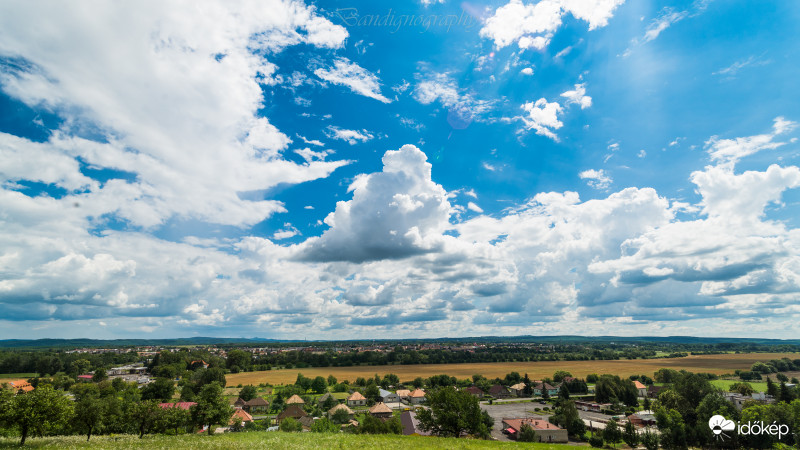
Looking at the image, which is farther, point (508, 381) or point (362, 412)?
point (508, 381)

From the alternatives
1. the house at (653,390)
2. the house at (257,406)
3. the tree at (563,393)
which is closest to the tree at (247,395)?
the house at (257,406)

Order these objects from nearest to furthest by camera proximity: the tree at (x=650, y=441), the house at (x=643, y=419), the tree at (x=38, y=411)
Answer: the tree at (x=38, y=411) → the tree at (x=650, y=441) → the house at (x=643, y=419)

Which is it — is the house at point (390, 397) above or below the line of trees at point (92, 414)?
below

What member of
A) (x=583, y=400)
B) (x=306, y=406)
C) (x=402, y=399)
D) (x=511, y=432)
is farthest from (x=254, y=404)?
(x=583, y=400)

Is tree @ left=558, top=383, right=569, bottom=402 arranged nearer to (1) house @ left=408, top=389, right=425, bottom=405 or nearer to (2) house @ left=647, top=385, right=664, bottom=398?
(2) house @ left=647, top=385, right=664, bottom=398

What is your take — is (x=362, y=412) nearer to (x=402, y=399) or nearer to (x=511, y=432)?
(x=402, y=399)

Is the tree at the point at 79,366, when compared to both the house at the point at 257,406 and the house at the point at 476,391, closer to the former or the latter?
the house at the point at 257,406
